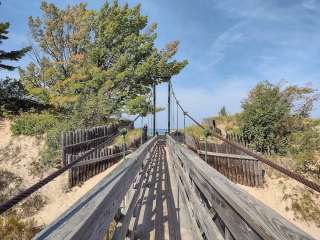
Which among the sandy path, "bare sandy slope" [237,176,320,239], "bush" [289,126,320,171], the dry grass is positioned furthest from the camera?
the dry grass

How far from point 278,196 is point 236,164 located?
2.18 meters

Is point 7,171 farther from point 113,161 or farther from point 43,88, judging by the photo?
point 43,88

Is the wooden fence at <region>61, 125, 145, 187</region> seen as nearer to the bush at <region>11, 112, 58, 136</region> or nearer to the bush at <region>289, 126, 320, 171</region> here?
the bush at <region>11, 112, 58, 136</region>

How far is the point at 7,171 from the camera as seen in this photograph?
51.5 ft

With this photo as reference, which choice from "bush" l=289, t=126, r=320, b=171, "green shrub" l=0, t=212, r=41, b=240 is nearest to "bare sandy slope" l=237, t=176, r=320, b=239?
"bush" l=289, t=126, r=320, b=171

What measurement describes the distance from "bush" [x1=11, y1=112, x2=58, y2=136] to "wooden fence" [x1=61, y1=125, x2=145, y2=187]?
247 inches

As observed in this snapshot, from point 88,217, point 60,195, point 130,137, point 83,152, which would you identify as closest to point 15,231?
point 60,195

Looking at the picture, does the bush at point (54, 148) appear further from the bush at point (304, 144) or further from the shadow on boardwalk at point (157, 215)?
the bush at point (304, 144)

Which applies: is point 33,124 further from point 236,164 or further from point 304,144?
point 304,144

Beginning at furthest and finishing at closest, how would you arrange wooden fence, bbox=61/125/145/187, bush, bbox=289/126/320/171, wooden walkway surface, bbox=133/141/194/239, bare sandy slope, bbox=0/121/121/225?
1. bush, bbox=289/126/320/171
2. wooden fence, bbox=61/125/145/187
3. bare sandy slope, bbox=0/121/121/225
4. wooden walkway surface, bbox=133/141/194/239

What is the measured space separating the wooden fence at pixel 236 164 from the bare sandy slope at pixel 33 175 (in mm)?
5165

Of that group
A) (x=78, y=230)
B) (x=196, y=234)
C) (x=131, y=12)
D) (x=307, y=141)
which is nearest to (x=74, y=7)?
(x=131, y=12)

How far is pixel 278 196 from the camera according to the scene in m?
12.0

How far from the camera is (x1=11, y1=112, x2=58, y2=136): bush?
2094cm
